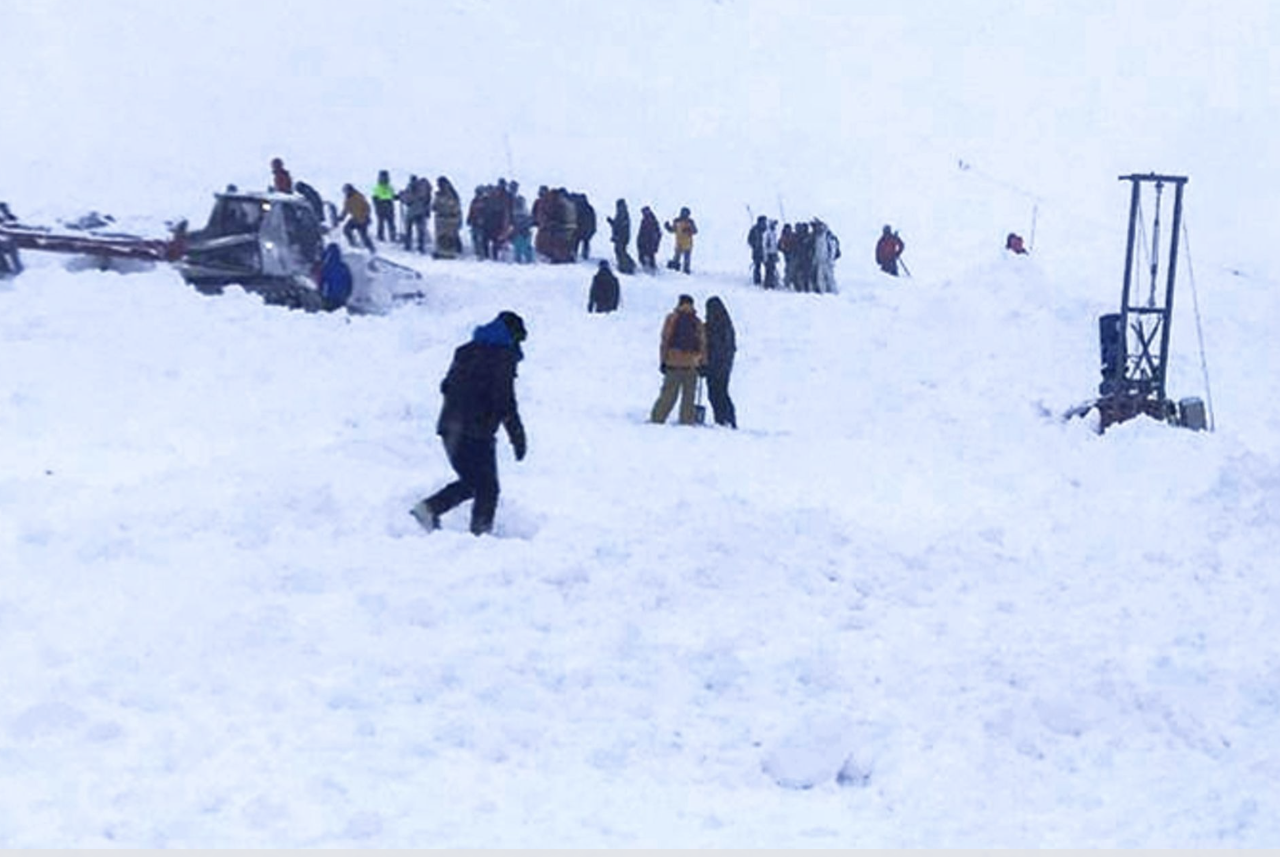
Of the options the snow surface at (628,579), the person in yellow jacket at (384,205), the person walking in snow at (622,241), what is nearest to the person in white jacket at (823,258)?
the snow surface at (628,579)

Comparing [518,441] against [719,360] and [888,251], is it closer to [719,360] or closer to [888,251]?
[719,360]

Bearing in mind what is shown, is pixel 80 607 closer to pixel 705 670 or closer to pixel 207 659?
pixel 207 659

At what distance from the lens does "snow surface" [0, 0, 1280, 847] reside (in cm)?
681

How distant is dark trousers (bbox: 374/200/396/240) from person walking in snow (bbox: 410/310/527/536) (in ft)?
65.3

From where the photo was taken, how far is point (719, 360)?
16609 millimetres

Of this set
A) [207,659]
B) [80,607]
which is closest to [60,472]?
[80,607]

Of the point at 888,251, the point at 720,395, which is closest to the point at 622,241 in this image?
the point at 888,251

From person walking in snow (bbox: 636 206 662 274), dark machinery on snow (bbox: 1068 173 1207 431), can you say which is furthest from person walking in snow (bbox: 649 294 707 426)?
person walking in snow (bbox: 636 206 662 274)

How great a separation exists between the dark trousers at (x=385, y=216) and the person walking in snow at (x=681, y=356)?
1463 cm

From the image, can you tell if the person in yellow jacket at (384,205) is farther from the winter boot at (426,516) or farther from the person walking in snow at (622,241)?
the winter boot at (426,516)

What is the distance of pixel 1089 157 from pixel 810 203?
13.7m

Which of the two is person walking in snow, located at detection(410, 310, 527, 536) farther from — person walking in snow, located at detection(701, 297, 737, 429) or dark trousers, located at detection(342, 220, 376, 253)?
dark trousers, located at detection(342, 220, 376, 253)

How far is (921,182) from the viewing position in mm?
44875

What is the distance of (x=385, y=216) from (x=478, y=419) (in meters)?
20.4
